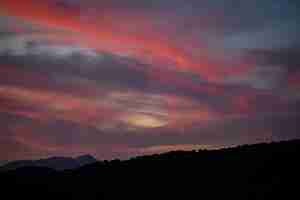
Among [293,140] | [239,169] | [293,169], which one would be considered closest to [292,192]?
[293,169]

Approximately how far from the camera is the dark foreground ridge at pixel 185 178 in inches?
1186

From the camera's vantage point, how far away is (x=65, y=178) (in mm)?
39469

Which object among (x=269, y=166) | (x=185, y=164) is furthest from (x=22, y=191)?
(x=269, y=166)

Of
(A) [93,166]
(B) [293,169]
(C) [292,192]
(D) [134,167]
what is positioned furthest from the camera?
(A) [93,166]

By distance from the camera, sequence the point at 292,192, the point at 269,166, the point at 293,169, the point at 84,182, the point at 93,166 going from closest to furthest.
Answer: the point at 292,192 → the point at 293,169 → the point at 269,166 → the point at 84,182 → the point at 93,166

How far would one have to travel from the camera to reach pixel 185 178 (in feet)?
114

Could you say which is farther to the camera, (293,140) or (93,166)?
(93,166)

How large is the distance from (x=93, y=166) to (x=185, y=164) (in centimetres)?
1235

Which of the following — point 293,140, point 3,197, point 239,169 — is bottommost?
point 3,197

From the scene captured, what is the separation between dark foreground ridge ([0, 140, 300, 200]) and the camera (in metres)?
30.1

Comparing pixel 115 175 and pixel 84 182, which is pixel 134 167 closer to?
pixel 115 175

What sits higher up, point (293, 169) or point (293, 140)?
point (293, 140)

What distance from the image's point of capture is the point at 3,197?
32312 millimetres

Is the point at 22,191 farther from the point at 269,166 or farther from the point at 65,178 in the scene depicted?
the point at 269,166
